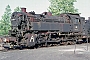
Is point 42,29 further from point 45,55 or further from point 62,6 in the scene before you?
point 62,6

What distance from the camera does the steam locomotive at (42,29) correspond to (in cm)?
1934

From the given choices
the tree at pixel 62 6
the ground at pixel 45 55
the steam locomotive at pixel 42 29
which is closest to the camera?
the ground at pixel 45 55

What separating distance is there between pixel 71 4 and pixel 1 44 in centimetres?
3419

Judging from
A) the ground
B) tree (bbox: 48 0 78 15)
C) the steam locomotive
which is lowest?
the ground

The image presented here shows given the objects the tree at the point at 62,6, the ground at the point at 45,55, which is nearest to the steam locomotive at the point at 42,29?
the ground at the point at 45,55

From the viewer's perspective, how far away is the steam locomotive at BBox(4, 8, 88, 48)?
63.5 feet

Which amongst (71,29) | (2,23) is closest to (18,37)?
(71,29)

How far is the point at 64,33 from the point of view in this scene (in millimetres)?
23234

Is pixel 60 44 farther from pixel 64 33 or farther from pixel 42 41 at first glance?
pixel 42 41

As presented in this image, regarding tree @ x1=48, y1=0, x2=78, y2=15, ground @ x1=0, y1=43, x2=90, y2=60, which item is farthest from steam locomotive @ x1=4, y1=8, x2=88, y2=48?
tree @ x1=48, y1=0, x2=78, y2=15

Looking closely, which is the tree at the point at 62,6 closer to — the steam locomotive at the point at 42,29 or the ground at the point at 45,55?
the steam locomotive at the point at 42,29

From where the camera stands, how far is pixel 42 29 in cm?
2061

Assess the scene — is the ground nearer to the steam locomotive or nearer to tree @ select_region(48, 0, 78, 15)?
the steam locomotive

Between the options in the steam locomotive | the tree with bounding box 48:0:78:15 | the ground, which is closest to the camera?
the ground
